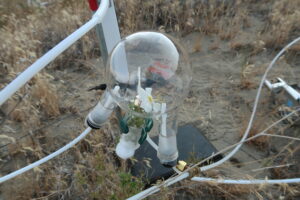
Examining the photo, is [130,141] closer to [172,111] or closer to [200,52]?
[172,111]

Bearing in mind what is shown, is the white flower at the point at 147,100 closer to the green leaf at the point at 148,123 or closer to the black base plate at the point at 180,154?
the green leaf at the point at 148,123

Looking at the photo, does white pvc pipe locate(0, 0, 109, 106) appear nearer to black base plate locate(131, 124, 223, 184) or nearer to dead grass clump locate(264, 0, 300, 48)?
black base plate locate(131, 124, 223, 184)

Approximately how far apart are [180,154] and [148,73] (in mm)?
755

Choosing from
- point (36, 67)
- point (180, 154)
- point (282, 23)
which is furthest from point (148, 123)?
point (282, 23)

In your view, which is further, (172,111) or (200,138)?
(200,138)

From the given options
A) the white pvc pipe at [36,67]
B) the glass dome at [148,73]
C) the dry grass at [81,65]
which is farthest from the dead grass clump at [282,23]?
the white pvc pipe at [36,67]

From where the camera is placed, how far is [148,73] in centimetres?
98

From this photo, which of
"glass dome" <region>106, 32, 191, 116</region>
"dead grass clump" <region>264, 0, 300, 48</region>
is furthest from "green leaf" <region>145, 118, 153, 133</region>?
"dead grass clump" <region>264, 0, 300, 48</region>

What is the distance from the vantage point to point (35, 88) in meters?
1.95

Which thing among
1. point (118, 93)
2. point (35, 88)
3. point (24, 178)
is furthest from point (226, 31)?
point (24, 178)

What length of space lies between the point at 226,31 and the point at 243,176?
1.62 m

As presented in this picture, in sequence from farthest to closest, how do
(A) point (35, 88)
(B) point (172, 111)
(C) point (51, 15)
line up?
(C) point (51, 15)
(A) point (35, 88)
(B) point (172, 111)

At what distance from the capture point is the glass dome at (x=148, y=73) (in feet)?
3.14

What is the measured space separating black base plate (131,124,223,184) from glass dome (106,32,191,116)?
50cm
